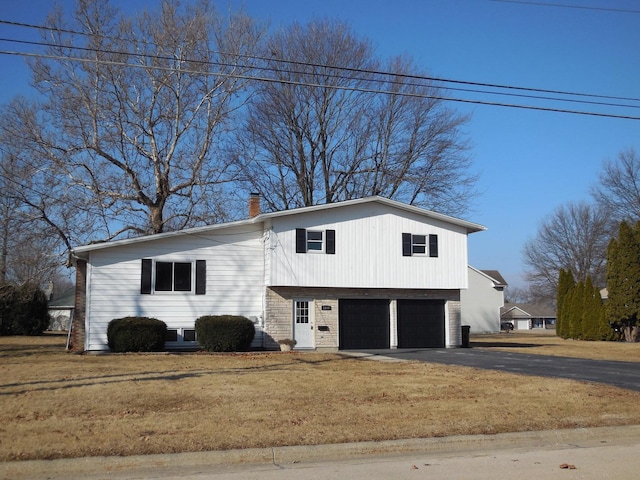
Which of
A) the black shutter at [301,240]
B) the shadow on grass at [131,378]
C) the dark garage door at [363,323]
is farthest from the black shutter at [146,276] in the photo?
the shadow on grass at [131,378]

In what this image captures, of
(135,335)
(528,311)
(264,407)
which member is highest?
(528,311)

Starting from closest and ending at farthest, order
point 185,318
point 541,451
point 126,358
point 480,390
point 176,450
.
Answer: point 176,450 → point 541,451 → point 480,390 → point 126,358 → point 185,318

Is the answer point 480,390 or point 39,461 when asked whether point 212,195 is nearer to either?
point 480,390

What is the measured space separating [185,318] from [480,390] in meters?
15.4

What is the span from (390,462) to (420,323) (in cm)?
2097

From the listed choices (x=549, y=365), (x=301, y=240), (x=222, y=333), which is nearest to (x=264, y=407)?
(x=549, y=365)

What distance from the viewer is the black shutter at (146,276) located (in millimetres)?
25797

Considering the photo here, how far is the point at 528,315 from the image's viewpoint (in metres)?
98.3

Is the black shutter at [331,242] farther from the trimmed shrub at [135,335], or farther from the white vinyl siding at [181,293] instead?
the trimmed shrub at [135,335]

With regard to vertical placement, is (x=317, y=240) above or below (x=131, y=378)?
above

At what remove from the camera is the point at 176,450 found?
27.6 ft

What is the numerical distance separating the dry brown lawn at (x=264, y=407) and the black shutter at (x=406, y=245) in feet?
36.8

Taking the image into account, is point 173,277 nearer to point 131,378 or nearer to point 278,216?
point 278,216

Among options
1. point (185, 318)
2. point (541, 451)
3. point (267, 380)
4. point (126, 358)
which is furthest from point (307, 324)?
point (541, 451)
